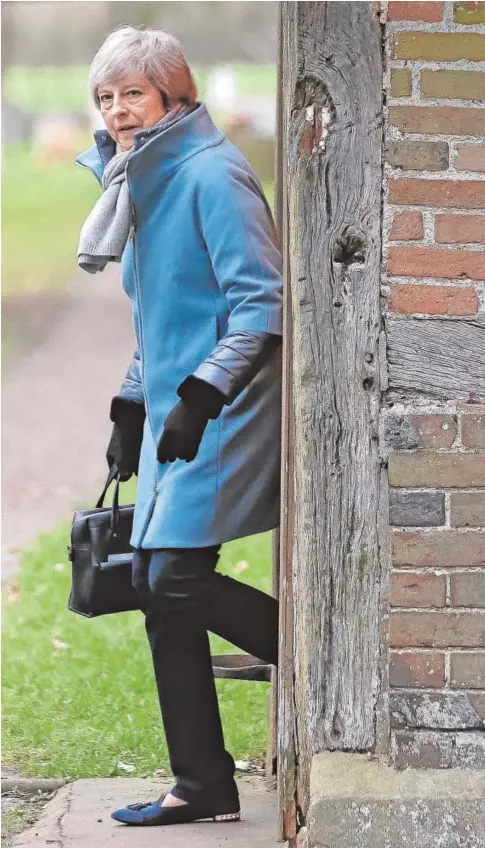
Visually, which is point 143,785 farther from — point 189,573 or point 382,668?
point 382,668

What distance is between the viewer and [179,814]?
3.00 metres

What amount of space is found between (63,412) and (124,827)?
7506 millimetres

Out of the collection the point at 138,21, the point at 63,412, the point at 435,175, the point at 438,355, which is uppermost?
the point at 138,21

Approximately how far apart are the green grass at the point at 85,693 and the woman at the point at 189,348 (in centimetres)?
89

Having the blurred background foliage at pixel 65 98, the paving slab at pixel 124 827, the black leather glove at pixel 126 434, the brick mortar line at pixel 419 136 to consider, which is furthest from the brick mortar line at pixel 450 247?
the blurred background foliage at pixel 65 98

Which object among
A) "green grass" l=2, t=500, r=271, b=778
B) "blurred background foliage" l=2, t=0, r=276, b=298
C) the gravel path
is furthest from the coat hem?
"blurred background foliage" l=2, t=0, r=276, b=298

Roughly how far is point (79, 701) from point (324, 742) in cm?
206

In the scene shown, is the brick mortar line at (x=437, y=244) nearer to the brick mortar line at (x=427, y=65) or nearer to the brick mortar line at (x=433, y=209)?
the brick mortar line at (x=433, y=209)

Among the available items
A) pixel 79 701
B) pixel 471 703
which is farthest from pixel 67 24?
pixel 471 703

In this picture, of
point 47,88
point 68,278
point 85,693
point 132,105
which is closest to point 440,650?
point 132,105

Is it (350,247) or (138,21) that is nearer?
(350,247)

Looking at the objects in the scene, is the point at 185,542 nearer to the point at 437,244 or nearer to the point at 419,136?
the point at 437,244

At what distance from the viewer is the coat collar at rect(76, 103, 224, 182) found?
2.80 metres

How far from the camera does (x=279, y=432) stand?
2994mm
